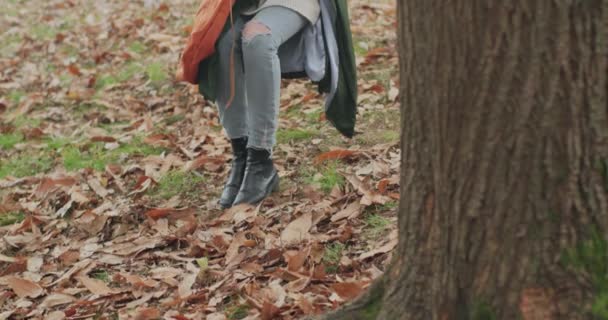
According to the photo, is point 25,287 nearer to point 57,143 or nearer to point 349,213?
point 349,213

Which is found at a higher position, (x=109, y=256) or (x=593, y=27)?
(x=593, y=27)

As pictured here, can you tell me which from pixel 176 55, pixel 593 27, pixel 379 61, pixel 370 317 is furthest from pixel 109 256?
pixel 176 55

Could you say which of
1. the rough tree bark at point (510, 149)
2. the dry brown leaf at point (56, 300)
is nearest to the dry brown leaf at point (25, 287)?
the dry brown leaf at point (56, 300)

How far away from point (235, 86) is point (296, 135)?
3.75ft

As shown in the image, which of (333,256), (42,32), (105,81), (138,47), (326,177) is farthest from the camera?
(42,32)

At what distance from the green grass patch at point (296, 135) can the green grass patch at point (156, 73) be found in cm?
206

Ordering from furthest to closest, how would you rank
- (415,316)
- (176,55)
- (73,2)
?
1. (73,2)
2. (176,55)
3. (415,316)

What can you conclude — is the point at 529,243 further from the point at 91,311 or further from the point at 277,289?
the point at 91,311

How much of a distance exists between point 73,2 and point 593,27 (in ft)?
30.6

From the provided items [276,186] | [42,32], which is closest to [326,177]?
[276,186]

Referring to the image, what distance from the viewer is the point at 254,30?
12.9 ft

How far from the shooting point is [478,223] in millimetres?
2189

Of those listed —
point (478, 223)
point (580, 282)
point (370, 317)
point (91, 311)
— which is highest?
point (478, 223)

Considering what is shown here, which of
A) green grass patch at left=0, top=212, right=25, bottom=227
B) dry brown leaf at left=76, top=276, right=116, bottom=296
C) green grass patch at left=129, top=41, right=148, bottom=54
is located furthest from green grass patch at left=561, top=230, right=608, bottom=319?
green grass patch at left=129, top=41, right=148, bottom=54
